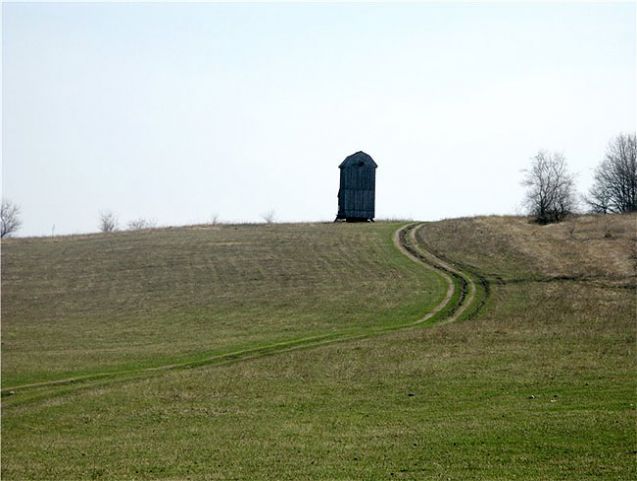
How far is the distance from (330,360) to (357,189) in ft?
177

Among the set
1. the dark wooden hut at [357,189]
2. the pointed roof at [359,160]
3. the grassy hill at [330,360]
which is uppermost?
the pointed roof at [359,160]

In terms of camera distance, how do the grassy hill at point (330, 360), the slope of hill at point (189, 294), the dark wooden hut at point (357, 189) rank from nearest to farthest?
the grassy hill at point (330, 360), the slope of hill at point (189, 294), the dark wooden hut at point (357, 189)

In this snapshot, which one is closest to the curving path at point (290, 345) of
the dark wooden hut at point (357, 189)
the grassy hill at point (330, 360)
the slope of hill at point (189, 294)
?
the grassy hill at point (330, 360)

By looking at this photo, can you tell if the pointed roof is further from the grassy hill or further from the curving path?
the curving path

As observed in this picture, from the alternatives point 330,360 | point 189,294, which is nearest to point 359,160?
point 189,294

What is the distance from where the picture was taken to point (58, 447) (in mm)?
25250

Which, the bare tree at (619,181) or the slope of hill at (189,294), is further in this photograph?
the bare tree at (619,181)

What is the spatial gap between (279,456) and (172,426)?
220 inches

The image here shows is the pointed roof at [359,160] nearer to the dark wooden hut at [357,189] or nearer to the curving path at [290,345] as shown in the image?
the dark wooden hut at [357,189]

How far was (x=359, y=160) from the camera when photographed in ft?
294

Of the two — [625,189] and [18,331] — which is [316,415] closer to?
[18,331]

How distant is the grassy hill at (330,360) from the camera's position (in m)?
23.1

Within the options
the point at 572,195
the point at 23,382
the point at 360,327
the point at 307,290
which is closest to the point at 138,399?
the point at 23,382

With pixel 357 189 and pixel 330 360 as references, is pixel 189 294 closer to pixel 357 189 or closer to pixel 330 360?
pixel 330 360
